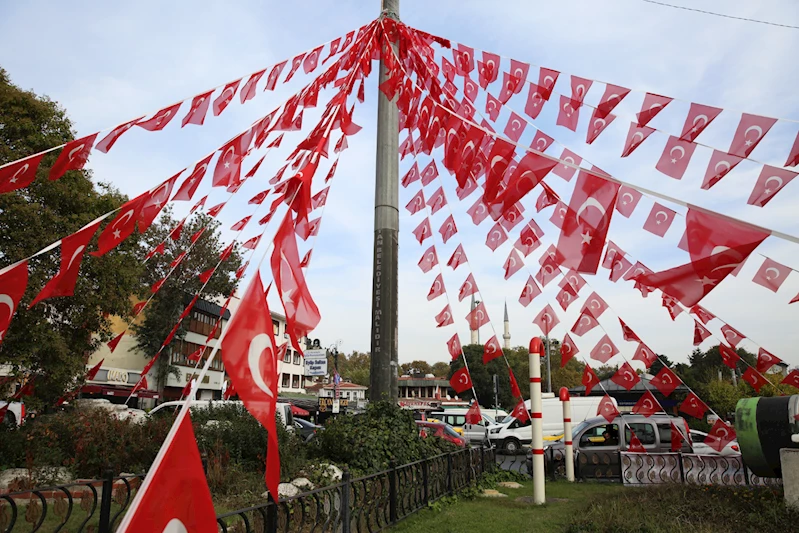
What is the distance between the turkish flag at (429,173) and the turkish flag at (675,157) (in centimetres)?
508

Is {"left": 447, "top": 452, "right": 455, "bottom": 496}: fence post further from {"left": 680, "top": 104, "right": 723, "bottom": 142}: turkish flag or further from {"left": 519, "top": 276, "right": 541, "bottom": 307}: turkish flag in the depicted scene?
{"left": 680, "top": 104, "right": 723, "bottom": 142}: turkish flag

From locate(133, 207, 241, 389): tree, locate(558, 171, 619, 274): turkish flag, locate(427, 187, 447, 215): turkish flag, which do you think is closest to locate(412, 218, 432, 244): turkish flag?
locate(427, 187, 447, 215): turkish flag

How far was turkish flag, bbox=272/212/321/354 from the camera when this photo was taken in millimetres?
4281

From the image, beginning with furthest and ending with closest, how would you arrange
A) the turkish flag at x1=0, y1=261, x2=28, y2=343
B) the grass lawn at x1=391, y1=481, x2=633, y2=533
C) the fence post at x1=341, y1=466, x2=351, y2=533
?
the grass lawn at x1=391, y1=481, x2=633, y2=533
the fence post at x1=341, y1=466, x2=351, y2=533
the turkish flag at x1=0, y1=261, x2=28, y2=343

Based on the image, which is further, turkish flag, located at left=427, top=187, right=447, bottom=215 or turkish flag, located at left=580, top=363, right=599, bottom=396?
turkish flag, located at left=427, top=187, right=447, bottom=215

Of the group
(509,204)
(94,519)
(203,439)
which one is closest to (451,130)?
(509,204)

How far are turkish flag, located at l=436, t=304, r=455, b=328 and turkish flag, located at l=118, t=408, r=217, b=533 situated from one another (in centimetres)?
713

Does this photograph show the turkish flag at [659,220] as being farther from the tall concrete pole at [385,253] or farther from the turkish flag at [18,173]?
the turkish flag at [18,173]

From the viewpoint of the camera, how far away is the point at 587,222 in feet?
15.0

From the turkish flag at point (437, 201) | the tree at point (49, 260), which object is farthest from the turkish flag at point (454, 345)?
the tree at point (49, 260)

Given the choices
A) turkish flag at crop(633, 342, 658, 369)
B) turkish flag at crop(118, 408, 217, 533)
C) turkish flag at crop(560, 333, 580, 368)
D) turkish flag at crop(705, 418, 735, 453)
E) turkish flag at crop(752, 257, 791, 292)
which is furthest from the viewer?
turkish flag at crop(560, 333, 580, 368)

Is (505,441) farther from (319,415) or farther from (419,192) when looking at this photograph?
(319,415)

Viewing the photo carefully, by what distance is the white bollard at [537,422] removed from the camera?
30.5 ft

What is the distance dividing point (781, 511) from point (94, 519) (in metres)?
8.87
